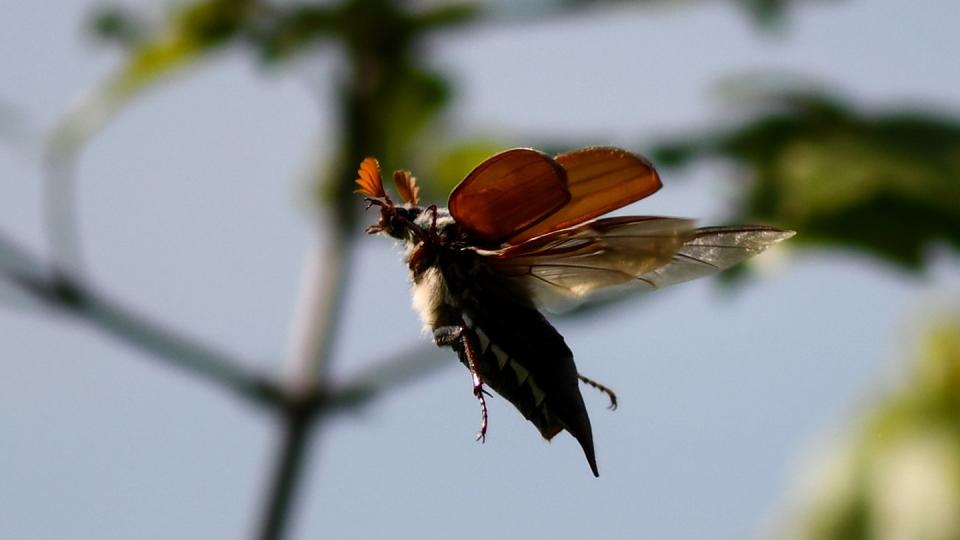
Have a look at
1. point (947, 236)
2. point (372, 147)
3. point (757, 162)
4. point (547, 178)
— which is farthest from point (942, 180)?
point (547, 178)

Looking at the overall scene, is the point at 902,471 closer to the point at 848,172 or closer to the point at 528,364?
the point at 848,172

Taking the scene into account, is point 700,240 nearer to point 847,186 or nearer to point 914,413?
point 847,186

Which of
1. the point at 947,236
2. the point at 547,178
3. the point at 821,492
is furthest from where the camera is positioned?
the point at 821,492

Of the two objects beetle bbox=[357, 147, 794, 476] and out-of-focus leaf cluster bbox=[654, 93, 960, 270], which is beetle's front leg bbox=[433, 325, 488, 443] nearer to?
beetle bbox=[357, 147, 794, 476]

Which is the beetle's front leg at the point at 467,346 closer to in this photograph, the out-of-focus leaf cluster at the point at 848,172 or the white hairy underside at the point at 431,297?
the white hairy underside at the point at 431,297

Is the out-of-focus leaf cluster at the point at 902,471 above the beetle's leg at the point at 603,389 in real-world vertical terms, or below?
below

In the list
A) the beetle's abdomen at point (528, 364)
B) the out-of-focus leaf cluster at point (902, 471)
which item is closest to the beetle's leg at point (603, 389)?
the beetle's abdomen at point (528, 364)

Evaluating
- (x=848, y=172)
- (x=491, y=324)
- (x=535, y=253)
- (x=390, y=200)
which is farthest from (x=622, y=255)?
(x=848, y=172)
